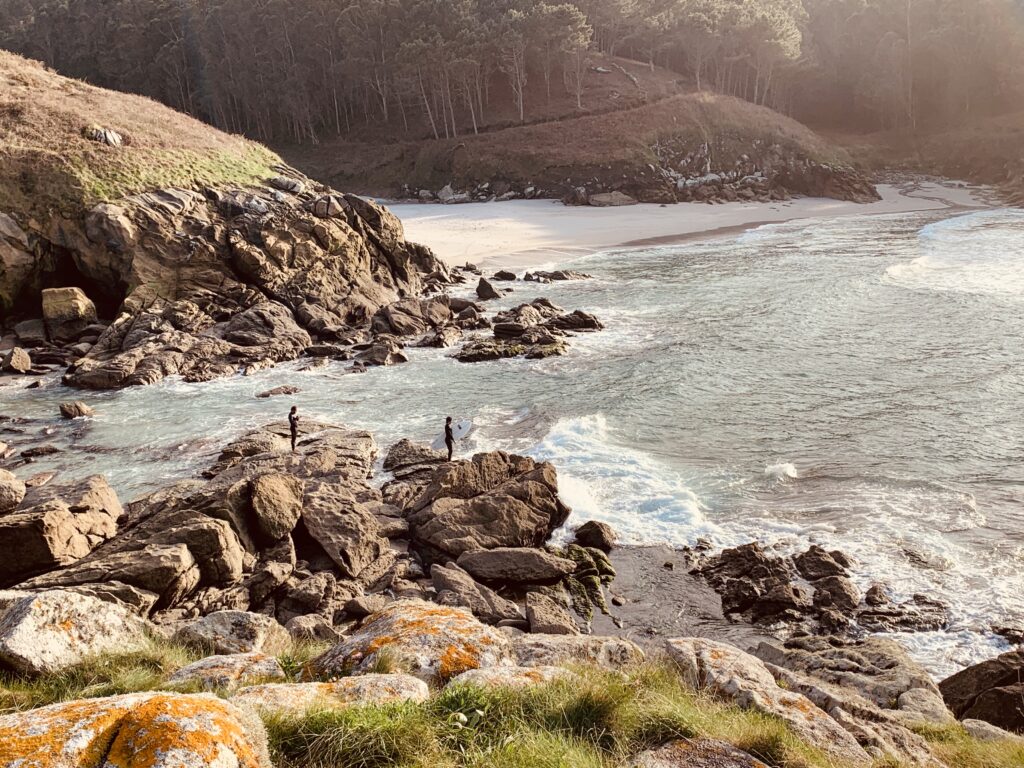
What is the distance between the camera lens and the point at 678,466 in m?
17.4

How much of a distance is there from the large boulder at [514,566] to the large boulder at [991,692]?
6266mm

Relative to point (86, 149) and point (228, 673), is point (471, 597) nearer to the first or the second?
point (228, 673)

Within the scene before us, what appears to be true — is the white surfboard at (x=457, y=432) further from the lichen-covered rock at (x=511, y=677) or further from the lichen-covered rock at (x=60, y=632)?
the lichen-covered rock at (x=511, y=677)

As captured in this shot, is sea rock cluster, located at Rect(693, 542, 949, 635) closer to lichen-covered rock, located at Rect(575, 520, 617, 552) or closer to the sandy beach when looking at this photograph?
lichen-covered rock, located at Rect(575, 520, 617, 552)

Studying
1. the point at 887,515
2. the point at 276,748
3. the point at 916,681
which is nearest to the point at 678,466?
the point at 887,515

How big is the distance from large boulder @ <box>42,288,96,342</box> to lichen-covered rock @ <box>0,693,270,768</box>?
2884 centimetres

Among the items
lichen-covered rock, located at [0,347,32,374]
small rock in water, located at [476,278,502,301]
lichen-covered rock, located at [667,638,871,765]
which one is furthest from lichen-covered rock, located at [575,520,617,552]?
small rock in water, located at [476,278,502,301]

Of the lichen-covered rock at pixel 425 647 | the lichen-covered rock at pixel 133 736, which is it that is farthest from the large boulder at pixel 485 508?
the lichen-covered rock at pixel 133 736

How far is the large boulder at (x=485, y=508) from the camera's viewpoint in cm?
1381

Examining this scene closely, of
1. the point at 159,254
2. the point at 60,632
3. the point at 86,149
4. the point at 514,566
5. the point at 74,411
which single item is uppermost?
the point at 86,149

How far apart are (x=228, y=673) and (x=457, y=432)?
13.0m

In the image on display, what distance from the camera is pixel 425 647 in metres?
6.52

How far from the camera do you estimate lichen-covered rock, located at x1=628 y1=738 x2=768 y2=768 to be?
4.83 metres

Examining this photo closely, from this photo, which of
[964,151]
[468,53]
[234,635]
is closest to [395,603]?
[234,635]
